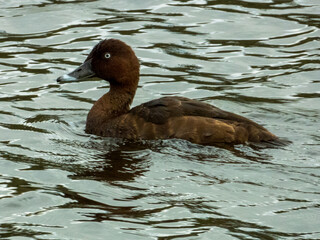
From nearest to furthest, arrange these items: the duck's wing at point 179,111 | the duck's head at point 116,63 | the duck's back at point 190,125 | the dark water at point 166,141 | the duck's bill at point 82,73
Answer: the dark water at point 166,141, the duck's back at point 190,125, the duck's wing at point 179,111, the duck's head at point 116,63, the duck's bill at point 82,73

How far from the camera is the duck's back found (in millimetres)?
8562

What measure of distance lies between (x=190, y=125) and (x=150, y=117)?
1.46 ft

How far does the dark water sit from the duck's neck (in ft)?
0.74

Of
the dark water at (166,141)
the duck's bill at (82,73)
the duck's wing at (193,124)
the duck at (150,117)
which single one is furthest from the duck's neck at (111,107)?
the duck's wing at (193,124)

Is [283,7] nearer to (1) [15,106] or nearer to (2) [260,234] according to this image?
(1) [15,106]

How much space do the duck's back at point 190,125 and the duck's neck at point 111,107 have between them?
0.46 meters

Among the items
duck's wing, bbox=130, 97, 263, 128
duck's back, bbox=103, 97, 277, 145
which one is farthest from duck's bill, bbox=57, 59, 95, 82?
duck's wing, bbox=130, 97, 263, 128

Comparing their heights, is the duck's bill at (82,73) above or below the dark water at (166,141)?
above

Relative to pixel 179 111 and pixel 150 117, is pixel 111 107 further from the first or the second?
pixel 179 111

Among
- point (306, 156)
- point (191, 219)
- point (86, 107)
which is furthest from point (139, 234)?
point (86, 107)

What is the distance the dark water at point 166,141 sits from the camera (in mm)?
6637

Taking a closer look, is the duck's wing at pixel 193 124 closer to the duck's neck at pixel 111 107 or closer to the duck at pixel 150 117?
the duck at pixel 150 117

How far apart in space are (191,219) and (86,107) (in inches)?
157

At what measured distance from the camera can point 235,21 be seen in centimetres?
1345
